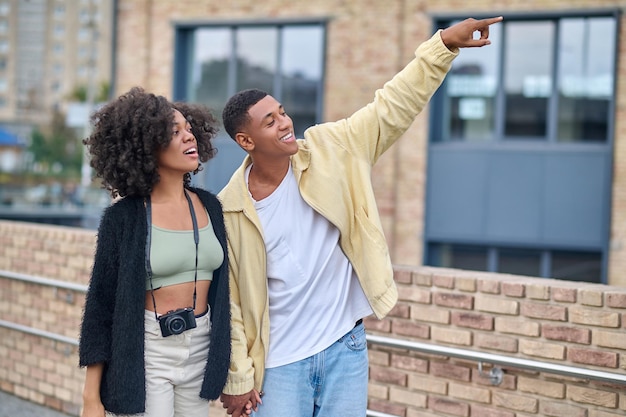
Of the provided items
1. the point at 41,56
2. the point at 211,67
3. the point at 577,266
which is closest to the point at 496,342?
the point at 577,266

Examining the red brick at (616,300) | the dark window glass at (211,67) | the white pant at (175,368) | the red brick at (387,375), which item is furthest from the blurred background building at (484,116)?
the white pant at (175,368)

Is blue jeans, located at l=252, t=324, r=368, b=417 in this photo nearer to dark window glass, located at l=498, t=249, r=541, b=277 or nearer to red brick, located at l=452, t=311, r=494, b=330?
red brick, located at l=452, t=311, r=494, b=330

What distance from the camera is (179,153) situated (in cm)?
266

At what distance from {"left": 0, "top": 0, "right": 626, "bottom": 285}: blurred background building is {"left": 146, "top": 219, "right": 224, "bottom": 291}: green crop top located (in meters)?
12.5

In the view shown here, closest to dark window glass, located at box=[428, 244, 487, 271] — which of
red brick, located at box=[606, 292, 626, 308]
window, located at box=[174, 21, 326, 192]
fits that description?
window, located at box=[174, 21, 326, 192]

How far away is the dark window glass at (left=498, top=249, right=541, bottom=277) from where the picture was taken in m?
14.9

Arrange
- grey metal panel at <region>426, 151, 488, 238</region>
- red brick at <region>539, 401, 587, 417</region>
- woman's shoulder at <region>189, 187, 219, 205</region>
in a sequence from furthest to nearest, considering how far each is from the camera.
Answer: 1. grey metal panel at <region>426, 151, 488, 238</region>
2. red brick at <region>539, 401, 587, 417</region>
3. woman's shoulder at <region>189, 187, 219, 205</region>

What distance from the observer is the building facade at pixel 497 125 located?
564 inches

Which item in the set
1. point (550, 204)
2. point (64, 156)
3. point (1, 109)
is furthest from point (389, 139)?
point (1, 109)

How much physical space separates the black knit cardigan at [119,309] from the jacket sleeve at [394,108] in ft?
2.37

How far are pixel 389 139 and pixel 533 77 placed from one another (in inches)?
513

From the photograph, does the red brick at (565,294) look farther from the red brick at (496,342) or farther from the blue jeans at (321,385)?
the blue jeans at (321,385)

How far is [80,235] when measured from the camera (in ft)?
17.5

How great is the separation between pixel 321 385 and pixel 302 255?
1.48ft
